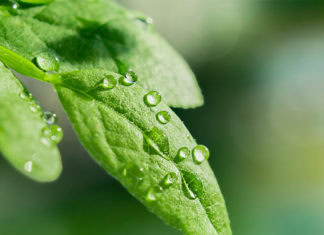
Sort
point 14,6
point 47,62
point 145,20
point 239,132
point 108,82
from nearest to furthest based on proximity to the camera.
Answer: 1. point 108,82
2. point 47,62
3. point 14,6
4. point 145,20
5. point 239,132

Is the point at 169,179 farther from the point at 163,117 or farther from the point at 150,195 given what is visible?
the point at 163,117

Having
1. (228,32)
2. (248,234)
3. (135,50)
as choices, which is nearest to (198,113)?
(228,32)

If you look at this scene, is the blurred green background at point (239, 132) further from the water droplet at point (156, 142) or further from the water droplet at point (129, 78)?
the water droplet at point (156, 142)

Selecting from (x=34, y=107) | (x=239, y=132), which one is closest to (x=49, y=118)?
(x=34, y=107)

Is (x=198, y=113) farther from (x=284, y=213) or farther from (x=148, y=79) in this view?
(x=148, y=79)

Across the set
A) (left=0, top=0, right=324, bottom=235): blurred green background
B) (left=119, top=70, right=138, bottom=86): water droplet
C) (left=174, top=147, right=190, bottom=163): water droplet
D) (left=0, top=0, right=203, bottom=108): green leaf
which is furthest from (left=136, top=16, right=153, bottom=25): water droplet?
(left=0, top=0, right=324, bottom=235): blurred green background

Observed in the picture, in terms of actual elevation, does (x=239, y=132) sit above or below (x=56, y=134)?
below
